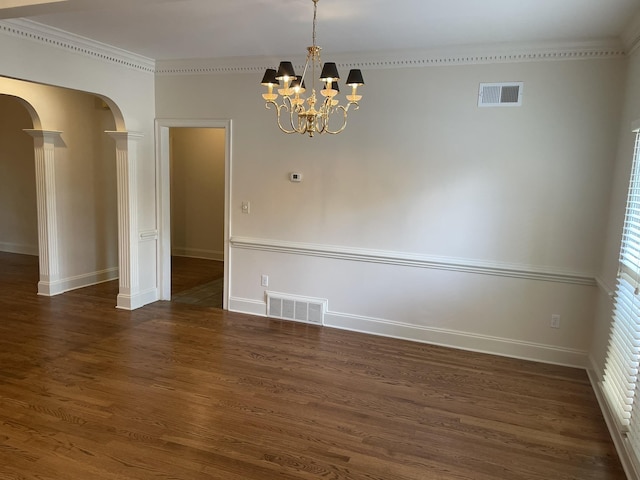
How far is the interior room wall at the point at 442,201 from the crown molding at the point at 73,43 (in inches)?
16.6

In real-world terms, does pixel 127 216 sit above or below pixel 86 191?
below

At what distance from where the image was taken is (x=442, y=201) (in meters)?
4.21

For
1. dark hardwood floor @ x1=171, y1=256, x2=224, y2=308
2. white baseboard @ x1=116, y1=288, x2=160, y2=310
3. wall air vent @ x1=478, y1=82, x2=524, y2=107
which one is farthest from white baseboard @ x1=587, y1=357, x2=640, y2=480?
white baseboard @ x1=116, y1=288, x2=160, y2=310

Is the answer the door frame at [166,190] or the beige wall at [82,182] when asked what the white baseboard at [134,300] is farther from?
the beige wall at [82,182]

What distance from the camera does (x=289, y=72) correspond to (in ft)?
Answer: 9.15

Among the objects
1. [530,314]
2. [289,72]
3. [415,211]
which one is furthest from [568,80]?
[289,72]

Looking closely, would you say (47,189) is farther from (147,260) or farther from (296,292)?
(296,292)

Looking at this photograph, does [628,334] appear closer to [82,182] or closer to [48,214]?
[48,214]

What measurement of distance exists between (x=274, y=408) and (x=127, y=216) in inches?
119

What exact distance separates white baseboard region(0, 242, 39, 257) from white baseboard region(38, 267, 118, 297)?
228 centimetres

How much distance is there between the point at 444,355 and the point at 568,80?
2583 millimetres

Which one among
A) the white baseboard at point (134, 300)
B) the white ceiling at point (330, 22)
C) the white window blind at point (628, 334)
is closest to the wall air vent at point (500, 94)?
the white ceiling at point (330, 22)

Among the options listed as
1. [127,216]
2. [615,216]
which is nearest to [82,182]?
[127,216]

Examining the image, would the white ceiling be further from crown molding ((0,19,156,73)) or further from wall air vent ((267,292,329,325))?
wall air vent ((267,292,329,325))
